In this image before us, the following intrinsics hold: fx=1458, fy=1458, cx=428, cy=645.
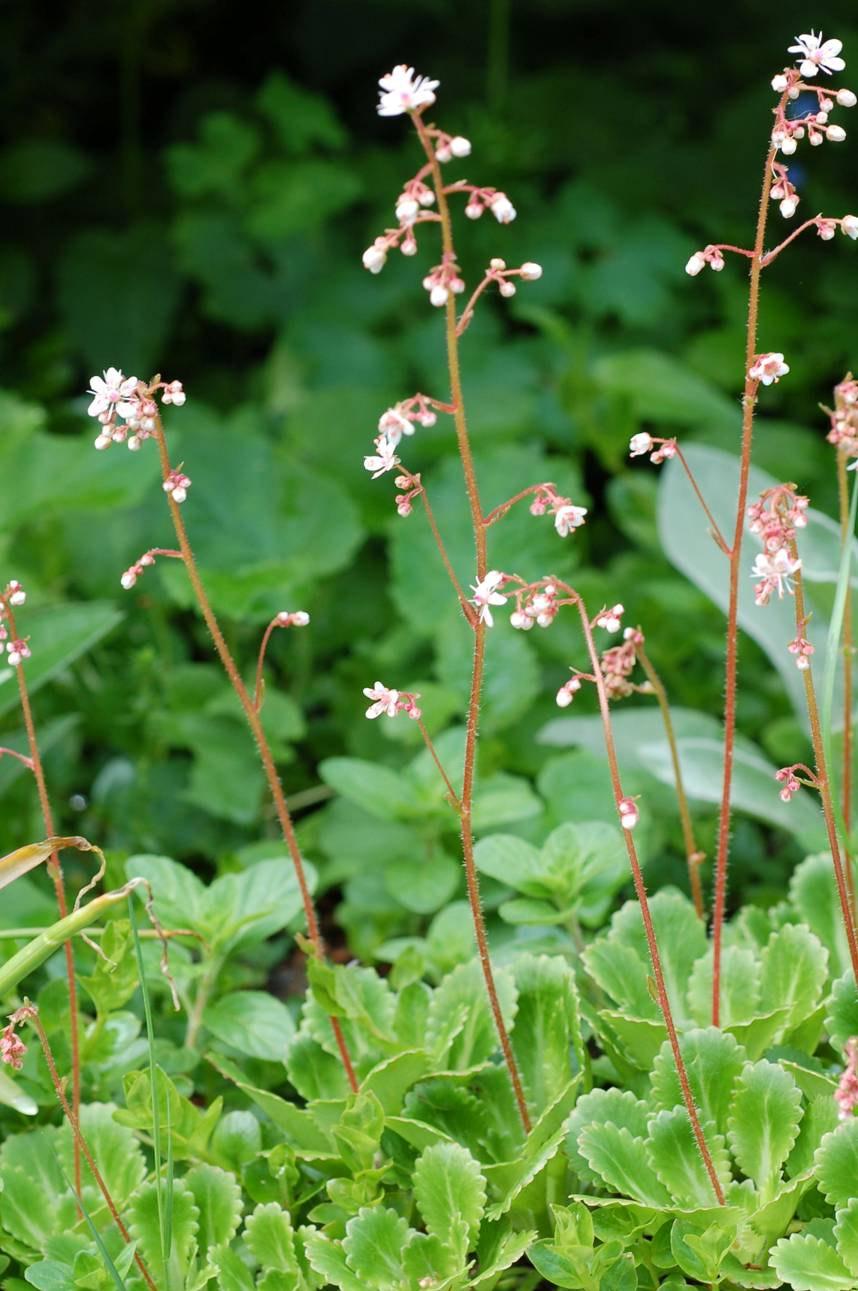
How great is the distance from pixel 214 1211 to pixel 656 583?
1.39m

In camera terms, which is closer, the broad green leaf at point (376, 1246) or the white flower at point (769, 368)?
the white flower at point (769, 368)

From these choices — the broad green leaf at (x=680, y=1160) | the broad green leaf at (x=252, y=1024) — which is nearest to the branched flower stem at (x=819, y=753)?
the broad green leaf at (x=680, y=1160)

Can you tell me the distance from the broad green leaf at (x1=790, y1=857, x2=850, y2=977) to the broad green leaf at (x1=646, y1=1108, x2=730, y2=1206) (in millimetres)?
340

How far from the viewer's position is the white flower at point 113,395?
3.48 feet

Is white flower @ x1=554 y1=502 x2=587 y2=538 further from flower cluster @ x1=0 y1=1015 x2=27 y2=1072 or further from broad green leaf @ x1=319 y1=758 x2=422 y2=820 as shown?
broad green leaf @ x1=319 y1=758 x2=422 y2=820

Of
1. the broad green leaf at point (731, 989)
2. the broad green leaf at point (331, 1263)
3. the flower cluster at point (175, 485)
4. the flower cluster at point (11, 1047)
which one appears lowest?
the broad green leaf at point (331, 1263)

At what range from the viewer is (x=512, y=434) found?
2.70 m

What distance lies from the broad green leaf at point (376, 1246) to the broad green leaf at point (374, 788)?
1.92ft

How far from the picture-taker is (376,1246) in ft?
3.94

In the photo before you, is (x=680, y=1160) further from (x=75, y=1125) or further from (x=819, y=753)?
(x=75, y=1125)

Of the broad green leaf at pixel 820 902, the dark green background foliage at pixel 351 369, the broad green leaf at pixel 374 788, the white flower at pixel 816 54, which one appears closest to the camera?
the white flower at pixel 816 54

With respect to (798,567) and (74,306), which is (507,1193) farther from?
(74,306)

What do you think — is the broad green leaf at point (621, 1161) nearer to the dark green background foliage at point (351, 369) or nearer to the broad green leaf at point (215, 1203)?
the broad green leaf at point (215, 1203)

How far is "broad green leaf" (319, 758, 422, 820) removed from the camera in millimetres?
1732
